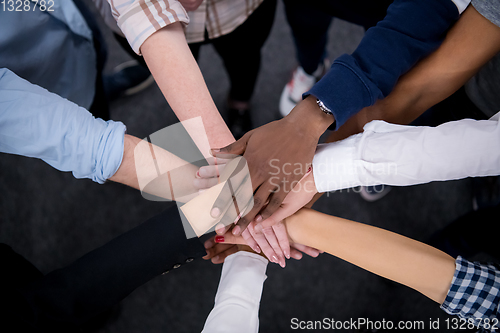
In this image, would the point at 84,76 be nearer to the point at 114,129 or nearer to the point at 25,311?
the point at 114,129

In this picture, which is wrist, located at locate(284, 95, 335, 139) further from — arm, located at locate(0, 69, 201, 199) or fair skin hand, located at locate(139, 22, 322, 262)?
arm, located at locate(0, 69, 201, 199)

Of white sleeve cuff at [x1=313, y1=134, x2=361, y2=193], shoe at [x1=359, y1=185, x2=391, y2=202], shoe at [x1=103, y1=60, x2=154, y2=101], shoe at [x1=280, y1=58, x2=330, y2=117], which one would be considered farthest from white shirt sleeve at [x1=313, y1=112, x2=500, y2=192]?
shoe at [x1=103, y1=60, x2=154, y2=101]

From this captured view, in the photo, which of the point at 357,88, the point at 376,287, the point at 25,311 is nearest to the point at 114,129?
the point at 25,311

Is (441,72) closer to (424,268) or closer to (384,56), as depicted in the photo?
(384,56)

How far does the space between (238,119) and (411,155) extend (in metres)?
0.99

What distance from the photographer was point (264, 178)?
723 mm

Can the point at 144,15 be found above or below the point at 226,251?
above

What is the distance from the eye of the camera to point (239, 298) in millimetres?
743

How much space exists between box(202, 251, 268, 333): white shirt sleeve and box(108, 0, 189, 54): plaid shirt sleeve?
0.63 meters

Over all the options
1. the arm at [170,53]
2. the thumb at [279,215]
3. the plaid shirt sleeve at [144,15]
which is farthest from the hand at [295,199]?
the plaid shirt sleeve at [144,15]

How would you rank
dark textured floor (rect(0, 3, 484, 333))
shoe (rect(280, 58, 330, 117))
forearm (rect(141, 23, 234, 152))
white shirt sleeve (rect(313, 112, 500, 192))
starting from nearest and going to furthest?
white shirt sleeve (rect(313, 112, 500, 192)) → forearm (rect(141, 23, 234, 152)) → dark textured floor (rect(0, 3, 484, 333)) → shoe (rect(280, 58, 330, 117))

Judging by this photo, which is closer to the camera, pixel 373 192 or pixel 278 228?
pixel 278 228

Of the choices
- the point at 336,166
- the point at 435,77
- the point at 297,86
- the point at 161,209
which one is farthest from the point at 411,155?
the point at 161,209

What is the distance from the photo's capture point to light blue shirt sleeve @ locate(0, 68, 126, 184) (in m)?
0.69
